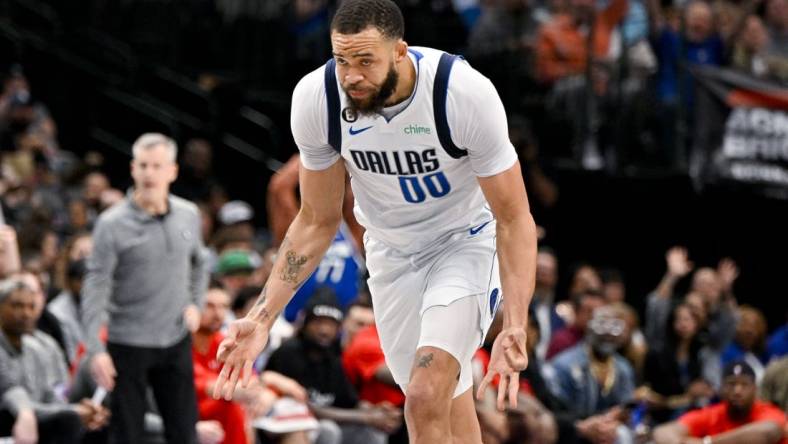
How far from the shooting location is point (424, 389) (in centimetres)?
598

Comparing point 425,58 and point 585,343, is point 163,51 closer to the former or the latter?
point 585,343

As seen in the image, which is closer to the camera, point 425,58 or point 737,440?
point 425,58

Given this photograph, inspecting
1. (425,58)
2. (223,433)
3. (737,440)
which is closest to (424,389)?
(425,58)

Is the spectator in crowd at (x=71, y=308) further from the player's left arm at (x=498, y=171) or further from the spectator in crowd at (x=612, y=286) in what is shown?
the player's left arm at (x=498, y=171)

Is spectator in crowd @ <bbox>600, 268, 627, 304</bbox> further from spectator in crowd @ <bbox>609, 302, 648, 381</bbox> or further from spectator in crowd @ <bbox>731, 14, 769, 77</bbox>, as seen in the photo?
spectator in crowd @ <bbox>731, 14, 769, 77</bbox>

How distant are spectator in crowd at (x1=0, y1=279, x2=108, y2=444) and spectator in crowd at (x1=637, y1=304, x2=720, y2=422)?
14.6 ft

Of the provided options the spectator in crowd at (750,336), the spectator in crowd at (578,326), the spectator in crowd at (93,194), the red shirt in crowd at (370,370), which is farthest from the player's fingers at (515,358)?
the spectator in crowd at (93,194)

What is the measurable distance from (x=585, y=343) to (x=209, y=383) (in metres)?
3.28

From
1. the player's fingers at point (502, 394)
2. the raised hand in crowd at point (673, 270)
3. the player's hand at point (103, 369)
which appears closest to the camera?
the player's fingers at point (502, 394)

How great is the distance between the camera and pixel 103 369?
842 cm

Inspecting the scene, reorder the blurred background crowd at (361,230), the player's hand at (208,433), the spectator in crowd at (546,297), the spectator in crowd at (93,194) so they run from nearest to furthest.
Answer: the player's hand at (208,433) → the blurred background crowd at (361,230) → the spectator in crowd at (546,297) → the spectator in crowd at (93,194)

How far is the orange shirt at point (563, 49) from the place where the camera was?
14500 millimetres

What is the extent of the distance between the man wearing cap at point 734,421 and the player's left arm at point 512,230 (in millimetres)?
4736

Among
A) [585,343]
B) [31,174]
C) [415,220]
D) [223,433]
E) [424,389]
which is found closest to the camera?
[424,389]
